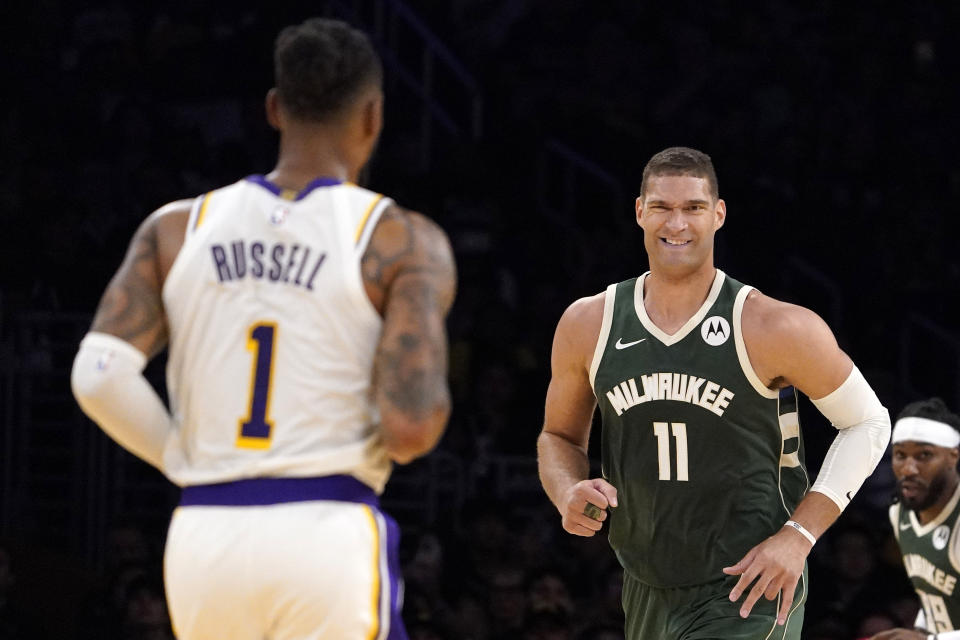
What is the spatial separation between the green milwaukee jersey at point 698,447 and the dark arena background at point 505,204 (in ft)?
10.8

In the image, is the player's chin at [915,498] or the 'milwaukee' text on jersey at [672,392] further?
the player's chin at [915,498]

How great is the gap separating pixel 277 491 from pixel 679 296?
1.93 metres

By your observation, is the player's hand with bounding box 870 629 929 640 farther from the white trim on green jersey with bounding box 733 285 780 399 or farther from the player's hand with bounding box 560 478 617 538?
the player's hand with bounding box 560 478 617 538

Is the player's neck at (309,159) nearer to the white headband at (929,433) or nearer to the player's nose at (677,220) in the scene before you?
the player's nose at (677,220)

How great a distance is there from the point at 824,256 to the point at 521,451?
335cm

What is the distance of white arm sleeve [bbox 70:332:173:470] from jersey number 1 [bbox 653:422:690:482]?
1786 millimetres

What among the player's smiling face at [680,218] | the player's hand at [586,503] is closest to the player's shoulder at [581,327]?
the player's smiling face at [680,218]

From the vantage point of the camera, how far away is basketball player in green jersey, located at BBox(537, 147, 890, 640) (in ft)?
14.3

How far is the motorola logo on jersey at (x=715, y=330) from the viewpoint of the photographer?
4.50m

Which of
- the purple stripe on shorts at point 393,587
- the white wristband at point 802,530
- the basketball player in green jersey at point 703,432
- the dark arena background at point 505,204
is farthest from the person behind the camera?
the dark arena background at point 505,204

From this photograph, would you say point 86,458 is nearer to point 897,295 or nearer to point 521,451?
point 521,451

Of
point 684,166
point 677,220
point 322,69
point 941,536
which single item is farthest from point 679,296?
point 941,536

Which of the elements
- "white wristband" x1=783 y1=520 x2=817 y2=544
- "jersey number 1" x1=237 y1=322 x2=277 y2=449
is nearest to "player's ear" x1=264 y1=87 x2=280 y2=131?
"jersey number 1" x1=237 y1=322 x2=277 y2=449

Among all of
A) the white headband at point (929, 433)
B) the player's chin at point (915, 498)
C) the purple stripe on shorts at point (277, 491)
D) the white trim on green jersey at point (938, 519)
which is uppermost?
the white headband at point (929, 433)
